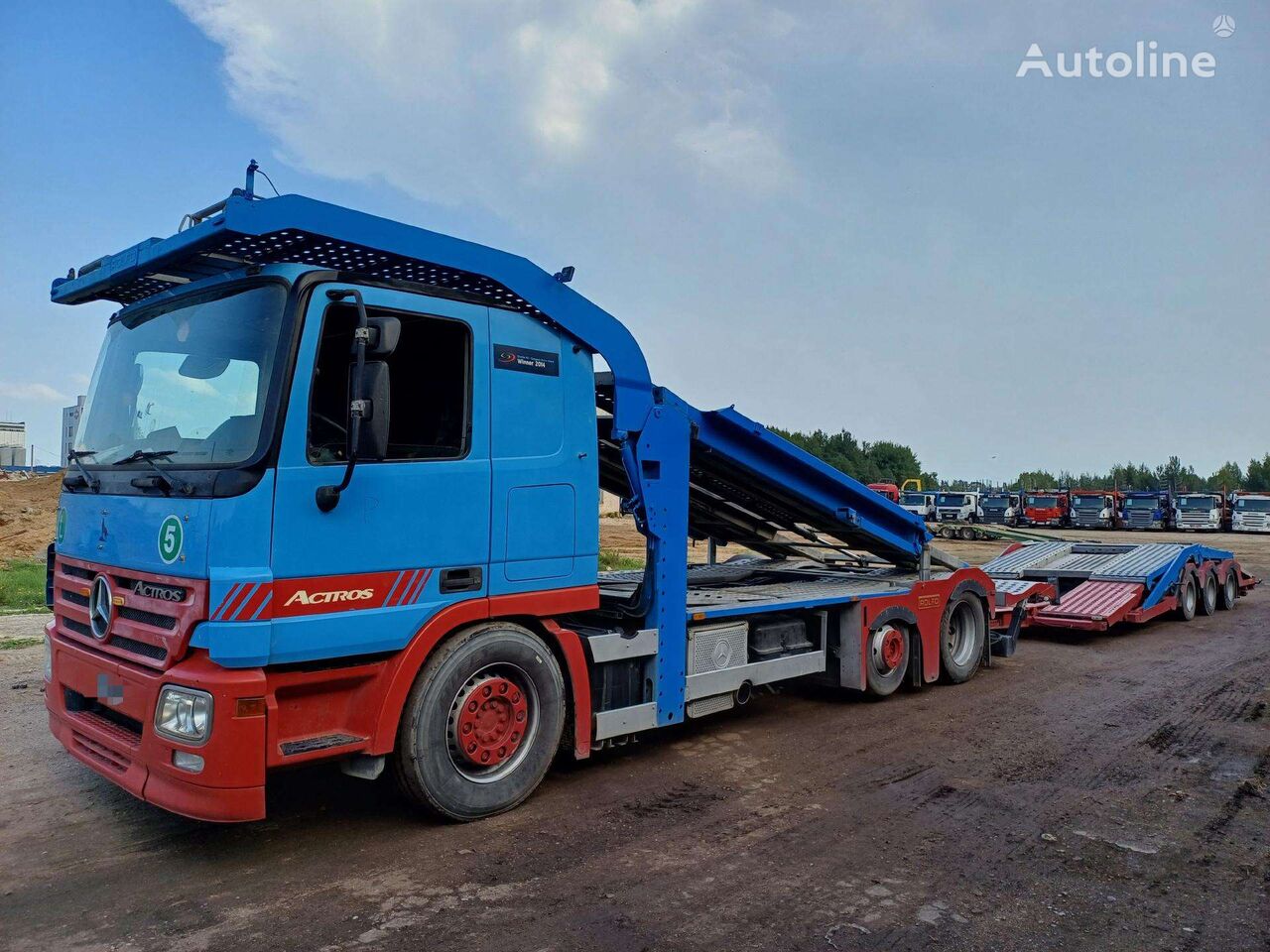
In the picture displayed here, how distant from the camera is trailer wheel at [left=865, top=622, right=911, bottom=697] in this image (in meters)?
7.44

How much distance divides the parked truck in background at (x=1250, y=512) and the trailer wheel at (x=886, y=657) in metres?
45.2

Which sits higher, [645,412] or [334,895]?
[645,412]

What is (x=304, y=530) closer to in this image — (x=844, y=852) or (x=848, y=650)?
(x=844, y=852)

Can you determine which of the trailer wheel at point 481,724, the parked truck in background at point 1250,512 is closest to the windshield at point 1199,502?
the parked truck in background at point 1250,512

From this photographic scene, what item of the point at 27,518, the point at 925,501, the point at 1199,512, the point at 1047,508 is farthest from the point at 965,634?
the point at 1047,508

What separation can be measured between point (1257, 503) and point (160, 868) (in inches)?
2012

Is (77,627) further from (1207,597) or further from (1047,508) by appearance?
(1047,508)

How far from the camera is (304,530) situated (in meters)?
4.02

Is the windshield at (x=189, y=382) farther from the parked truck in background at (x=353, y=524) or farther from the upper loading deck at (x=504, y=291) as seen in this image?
the upper loading deck at (x=504, y=291)

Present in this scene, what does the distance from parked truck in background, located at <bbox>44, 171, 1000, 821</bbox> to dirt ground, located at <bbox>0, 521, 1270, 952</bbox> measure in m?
0.38

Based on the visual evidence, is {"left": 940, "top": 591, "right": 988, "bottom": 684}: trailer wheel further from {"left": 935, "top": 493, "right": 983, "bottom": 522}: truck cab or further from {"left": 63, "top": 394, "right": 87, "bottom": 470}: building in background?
{"left": 935, "top": 493, "right": 983, "bottom": 522}: truck cab

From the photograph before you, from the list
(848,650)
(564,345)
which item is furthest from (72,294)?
(848,650)

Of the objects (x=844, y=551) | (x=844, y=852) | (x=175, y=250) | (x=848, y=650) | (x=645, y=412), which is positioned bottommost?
(x=844, y=852)

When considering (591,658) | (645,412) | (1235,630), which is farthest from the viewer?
(1235,630)
